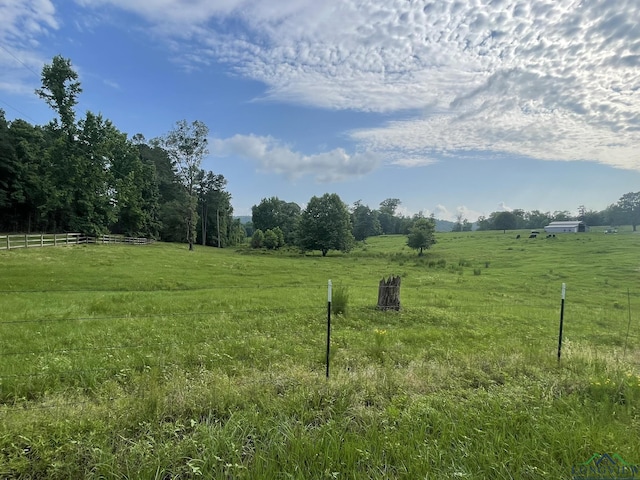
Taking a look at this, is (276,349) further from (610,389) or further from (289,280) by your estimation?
(289,280)

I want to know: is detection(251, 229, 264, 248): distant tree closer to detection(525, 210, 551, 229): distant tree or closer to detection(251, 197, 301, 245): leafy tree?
detection(251, 197, 301, 245): leafy tree

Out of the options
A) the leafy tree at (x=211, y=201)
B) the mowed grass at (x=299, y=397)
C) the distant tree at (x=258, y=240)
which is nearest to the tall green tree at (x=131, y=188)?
the leafy tree at (x=211, y=201)

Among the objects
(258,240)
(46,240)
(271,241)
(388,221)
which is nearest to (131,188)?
(46,240)

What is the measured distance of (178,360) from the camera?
6.41 metres

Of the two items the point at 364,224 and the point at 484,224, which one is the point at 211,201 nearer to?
the point at 364,224

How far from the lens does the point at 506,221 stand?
113 meters

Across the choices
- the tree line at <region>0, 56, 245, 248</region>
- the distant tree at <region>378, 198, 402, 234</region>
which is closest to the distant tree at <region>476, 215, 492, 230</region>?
the distant tree at <region>378, 198, 402, 234</region>

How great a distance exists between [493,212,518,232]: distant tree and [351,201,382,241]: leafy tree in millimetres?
42998

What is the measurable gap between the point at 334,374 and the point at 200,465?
8.82 feet

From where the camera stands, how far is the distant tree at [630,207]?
102 meters

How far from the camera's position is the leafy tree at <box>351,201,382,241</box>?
95.4 metres

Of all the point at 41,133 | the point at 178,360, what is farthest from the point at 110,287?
the point at 41,133

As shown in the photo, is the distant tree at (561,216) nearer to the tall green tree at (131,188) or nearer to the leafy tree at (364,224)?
the leafy tree at (364,224)

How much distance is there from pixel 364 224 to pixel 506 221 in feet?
168
